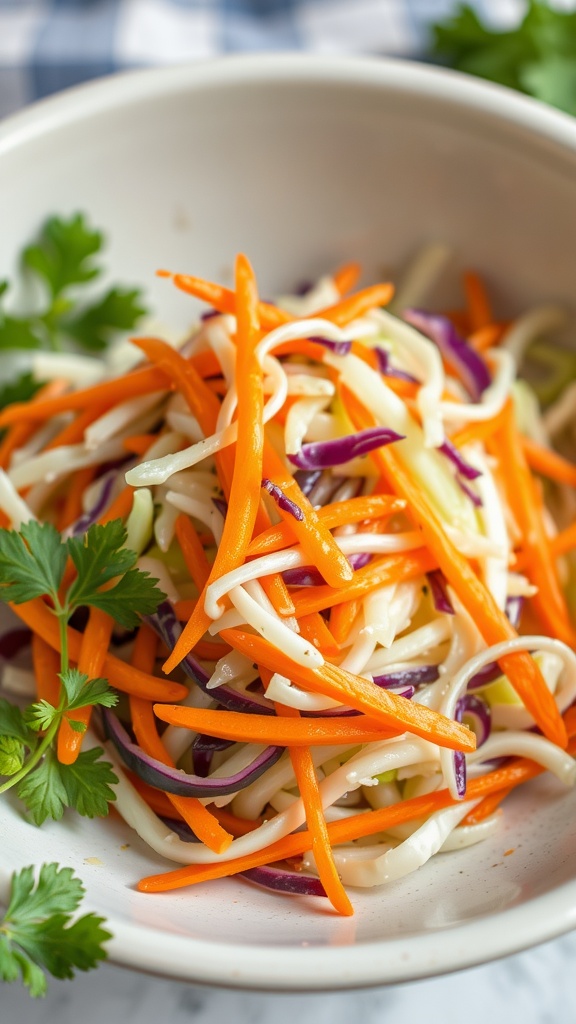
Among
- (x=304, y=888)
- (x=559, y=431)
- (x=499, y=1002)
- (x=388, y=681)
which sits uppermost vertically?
(x=559, y=431)

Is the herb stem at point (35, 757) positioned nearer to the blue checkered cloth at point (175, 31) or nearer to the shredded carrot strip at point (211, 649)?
Result: the shredded carrot strip at point (211, 649)

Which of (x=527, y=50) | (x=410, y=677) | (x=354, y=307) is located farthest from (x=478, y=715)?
(x=527, y=50)

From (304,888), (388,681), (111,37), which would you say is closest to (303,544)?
(388,681)

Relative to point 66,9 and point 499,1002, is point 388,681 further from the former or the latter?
point 66,9

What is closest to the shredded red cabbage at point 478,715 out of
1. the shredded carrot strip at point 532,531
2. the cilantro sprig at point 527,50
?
the shredded carrot strip at point 532,531

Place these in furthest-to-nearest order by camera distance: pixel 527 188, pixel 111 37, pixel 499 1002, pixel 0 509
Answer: pixel 111 37, pixel 527 188, pixel 0 509, pixel 499 1002

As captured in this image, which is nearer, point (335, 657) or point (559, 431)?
point (335, 657)

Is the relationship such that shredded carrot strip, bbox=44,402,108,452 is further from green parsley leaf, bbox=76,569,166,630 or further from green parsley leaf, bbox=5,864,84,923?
green parsley leaf, bbox=5,864,84,923
